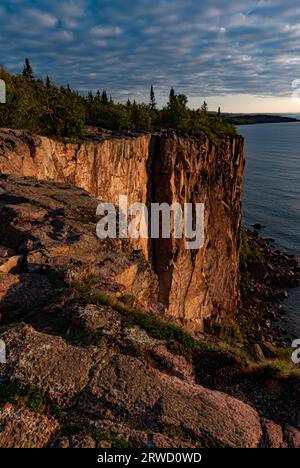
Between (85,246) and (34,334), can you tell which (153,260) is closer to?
(85,246)

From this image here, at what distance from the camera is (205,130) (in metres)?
44.2

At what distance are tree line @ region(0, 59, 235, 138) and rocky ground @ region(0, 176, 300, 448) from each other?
1603cm

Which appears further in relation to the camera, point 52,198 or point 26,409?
point 52,198

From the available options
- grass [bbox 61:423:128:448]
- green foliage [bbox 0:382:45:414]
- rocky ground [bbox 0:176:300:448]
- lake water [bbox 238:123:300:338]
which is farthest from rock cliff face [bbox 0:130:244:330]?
lake water [bbox 238:123:300:338]

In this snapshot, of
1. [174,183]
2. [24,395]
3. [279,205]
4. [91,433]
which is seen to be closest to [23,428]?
[24,395]

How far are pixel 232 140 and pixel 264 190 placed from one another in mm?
44798

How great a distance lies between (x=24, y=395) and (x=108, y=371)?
1.72 metres

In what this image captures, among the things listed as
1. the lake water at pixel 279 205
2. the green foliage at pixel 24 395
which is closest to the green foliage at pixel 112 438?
the green foliage at pixel 24 395

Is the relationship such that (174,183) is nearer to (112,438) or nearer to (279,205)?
(112,438)

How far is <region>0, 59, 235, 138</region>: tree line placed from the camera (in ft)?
85.6

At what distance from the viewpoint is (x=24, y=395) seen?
7145mm

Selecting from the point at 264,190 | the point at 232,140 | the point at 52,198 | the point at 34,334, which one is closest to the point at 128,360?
the point at 34,334

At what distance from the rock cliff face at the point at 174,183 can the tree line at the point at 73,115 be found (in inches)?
85.1
